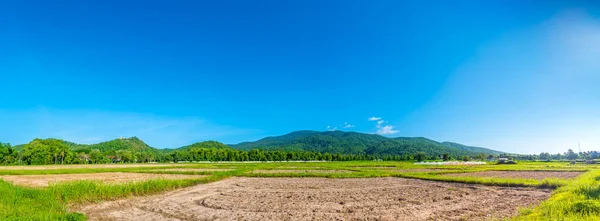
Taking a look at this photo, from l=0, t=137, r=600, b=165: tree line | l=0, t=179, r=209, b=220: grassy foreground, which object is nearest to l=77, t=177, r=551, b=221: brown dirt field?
l=0, t=179, r=209, b=220: grassy foreground

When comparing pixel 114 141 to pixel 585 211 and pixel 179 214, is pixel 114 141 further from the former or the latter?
pixel 585 211

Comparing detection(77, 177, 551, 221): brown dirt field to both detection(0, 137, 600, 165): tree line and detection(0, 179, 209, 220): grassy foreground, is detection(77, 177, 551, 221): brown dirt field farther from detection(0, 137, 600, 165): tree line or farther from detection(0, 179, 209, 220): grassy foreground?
detection(0, 137, 600, 165): tree line

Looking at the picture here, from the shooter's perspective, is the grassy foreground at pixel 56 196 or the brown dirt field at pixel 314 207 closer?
the grassy foreground at pixel 56 196

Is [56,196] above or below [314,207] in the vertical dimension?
above

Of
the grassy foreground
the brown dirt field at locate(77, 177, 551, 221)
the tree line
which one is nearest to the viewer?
the grassy foreground

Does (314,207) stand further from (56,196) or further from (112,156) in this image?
(112,156)

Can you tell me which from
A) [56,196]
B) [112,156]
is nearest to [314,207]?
[56,196]

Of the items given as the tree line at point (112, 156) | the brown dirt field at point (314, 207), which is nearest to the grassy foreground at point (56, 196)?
the brown dirt field at point (314, 207)

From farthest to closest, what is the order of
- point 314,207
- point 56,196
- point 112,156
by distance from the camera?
point 112,156
point 56,196
point 314,207

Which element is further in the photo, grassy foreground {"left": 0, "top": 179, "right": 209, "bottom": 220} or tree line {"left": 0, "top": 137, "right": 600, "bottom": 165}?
tree line {"left": 0, "top": 137, "right": 600, "bottom": 165}

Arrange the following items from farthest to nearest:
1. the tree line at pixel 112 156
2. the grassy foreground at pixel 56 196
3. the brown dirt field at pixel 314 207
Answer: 1. the tree line at pixel 112 156
2. the brown dirt field at pixel 314 207
3. the grassy foreground at pixel 56 196

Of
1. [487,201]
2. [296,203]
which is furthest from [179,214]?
[487,201]

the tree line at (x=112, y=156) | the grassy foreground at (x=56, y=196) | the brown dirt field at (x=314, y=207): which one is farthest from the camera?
the tree line at (x=112, y=156)

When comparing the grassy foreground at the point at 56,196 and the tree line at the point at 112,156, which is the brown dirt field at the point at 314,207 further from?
the tree line at the point at 112,156
